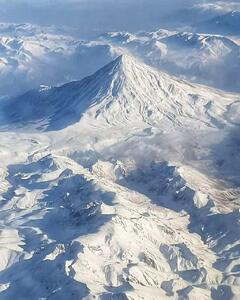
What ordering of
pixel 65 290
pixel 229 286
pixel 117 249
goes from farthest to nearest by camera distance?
pixel 117 249 → pixel 229 286 → pixel 65 290

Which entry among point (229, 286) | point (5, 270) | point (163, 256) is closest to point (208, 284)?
point (229, 286)

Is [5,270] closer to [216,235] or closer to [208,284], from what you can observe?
[208,284]

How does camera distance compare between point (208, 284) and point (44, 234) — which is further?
point (44, 234)

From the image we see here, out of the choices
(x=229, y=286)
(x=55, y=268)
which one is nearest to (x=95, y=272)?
(x=55, y=268)

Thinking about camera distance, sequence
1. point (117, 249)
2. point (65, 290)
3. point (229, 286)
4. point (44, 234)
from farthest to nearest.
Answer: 1. point (44, 234)
2. point (117, 249)
3. point (229, 286)
4. point (65, 290)

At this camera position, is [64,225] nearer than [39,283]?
No

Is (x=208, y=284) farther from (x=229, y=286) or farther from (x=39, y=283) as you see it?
(x=39, y=283)

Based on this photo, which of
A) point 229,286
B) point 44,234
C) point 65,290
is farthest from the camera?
point 44,234

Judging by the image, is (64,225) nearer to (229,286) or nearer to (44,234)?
(44,234)

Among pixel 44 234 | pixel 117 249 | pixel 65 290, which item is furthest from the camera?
pixel 44 234
